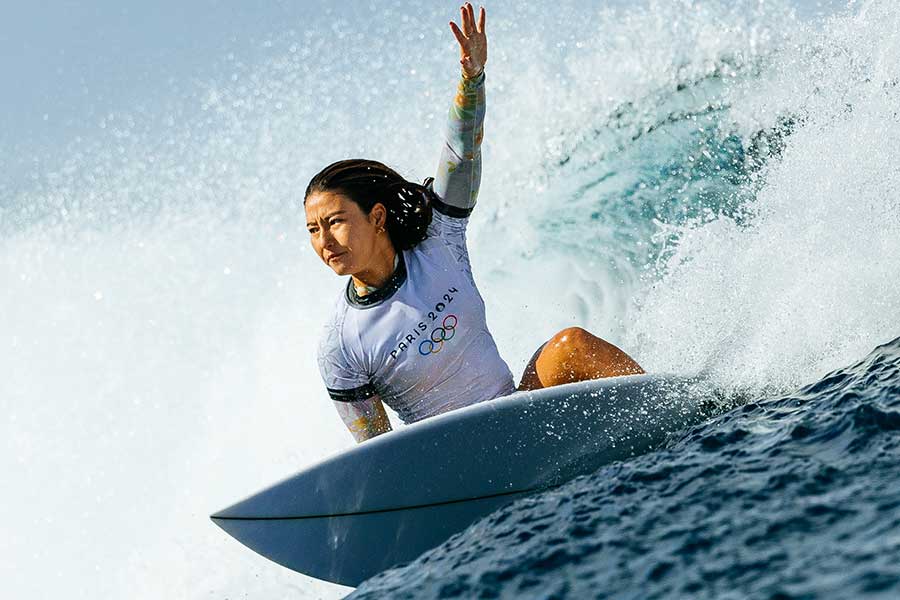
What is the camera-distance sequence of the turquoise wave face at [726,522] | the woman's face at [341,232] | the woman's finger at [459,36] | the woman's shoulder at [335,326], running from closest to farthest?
the turquoise wave face at [726,522] → the woman's finger at [459,36] → the woman's face at [341,232] → the woman's shoulder at [335,326]

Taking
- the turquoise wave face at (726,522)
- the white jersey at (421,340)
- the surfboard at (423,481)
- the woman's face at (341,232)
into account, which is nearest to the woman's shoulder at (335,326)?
the white jersey at (421,340)

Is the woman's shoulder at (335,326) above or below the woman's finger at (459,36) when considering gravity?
below

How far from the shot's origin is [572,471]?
362 centimetres

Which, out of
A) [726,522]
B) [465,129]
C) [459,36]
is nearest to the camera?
[726,522]

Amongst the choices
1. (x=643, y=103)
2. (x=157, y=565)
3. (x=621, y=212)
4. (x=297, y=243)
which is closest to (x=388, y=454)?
(x=157, y=565)

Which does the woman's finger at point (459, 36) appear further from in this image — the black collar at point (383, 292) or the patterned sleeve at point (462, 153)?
the black collar at point (383, 292)

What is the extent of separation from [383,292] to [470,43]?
908mm

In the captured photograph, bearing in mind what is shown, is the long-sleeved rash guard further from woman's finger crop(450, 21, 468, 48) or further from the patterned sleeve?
woman's finger crop(450, 21, 468, 48)

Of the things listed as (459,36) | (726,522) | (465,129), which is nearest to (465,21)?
(459,36)

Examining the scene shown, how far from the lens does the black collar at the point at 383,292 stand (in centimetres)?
371

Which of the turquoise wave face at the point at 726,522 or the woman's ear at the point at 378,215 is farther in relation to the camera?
the woman's ear at the point at 378,215

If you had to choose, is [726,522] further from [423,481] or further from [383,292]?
[383,292]

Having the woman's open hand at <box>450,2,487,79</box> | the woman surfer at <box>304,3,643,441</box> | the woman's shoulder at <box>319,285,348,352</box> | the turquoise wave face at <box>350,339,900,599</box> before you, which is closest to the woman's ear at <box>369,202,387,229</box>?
the woman surfer at <box>304,3,643,441</box>

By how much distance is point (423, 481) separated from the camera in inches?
140
